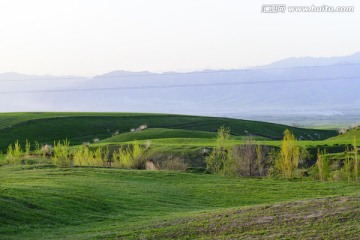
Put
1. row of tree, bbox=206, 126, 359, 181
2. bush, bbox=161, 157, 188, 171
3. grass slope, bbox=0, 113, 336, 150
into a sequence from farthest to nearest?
grass slope, bbox=0, 113, 336, 150
bush, bbox=161, 157, 188, 171
row of tree, bbox=206, 126, 359, 181

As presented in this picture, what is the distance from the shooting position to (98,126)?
10825 cm

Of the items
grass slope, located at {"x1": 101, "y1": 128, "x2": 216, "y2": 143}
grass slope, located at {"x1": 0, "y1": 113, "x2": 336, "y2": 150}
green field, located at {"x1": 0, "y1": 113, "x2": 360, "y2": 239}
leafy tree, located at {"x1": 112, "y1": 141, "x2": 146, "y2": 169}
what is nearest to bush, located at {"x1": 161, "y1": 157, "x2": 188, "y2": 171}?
leafy tree, located at {"x1": 112, "y1": 141, "x2": 146, "y2": 169}

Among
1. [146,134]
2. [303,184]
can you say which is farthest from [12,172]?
[146,134]

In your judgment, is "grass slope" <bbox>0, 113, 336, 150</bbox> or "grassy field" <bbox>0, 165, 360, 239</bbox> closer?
"grassy field" <bbox>0, 165, 360, 239</bbox>

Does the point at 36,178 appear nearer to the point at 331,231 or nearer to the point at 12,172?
the point at 12,172

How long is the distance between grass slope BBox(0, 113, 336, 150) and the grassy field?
4292cm

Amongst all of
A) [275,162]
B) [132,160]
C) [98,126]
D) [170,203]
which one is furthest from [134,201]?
[98,126]

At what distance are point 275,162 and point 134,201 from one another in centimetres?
1971

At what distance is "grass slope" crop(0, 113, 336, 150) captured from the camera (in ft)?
317

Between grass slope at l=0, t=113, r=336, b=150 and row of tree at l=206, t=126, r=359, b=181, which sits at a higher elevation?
grass slope at l=0, t=113, r=336, b=150

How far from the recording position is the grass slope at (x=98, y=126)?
96500 millimetres

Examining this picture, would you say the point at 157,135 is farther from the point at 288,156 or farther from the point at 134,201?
the point at 134,201

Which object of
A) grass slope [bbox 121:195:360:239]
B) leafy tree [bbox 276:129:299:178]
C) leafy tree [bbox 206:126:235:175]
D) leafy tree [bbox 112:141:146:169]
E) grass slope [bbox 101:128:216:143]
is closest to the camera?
grass slope [bbox 121:195:360:239]

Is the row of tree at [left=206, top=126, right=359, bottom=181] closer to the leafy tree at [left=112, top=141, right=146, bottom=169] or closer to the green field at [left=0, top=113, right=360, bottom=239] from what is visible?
the green field at [left=0, top=113, right=360, bottom=239]
